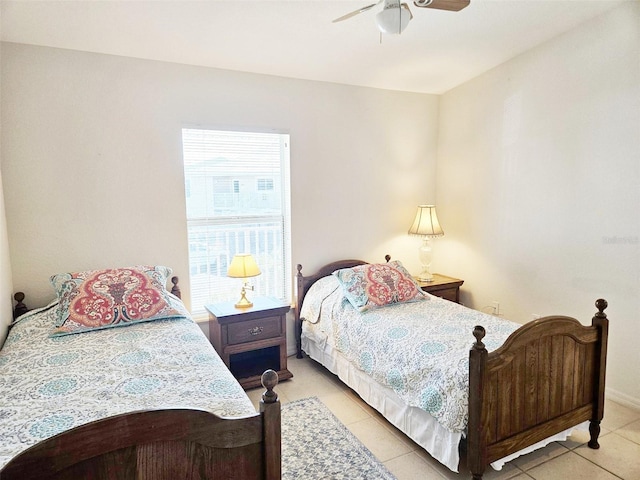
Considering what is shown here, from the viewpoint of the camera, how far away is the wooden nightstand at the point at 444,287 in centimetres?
378

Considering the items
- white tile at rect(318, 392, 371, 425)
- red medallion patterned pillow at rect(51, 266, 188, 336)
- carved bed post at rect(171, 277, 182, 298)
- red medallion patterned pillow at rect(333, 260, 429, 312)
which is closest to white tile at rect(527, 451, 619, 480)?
white tile at rect(318, 392, 371, 425)

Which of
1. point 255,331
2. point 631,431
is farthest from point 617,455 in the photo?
point 255,331

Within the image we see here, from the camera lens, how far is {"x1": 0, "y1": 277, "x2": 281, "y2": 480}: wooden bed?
1031 millimetres

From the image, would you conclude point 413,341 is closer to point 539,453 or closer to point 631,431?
point 539,453

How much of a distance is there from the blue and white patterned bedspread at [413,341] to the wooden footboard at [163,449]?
3.49 ft

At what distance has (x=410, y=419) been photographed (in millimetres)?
2338

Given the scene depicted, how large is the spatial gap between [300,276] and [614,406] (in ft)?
8.16

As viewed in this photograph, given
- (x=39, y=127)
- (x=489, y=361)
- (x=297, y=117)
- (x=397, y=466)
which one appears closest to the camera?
(x=489, y=361)

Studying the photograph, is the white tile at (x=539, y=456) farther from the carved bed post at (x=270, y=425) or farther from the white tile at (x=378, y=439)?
the carved bed post at (x=270, y=425)

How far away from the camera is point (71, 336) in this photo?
2262 millimetres

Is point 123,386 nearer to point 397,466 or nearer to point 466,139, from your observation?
point 397,466

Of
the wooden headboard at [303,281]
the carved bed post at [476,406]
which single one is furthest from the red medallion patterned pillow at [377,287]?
the carved bed post at [476,406]

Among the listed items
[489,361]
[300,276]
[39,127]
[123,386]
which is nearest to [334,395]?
[300,276]

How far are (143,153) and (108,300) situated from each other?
1135 millimetres
